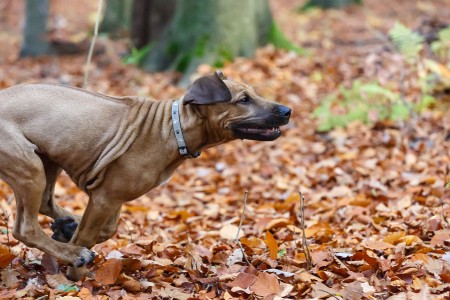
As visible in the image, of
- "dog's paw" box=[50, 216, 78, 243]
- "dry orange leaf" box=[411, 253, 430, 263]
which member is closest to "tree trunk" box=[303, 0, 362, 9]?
"dry orange leaf" box=[411, 253, 430, 263]

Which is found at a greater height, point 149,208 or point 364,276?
point 364,276

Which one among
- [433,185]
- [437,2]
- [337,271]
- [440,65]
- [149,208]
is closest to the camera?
[337,271]

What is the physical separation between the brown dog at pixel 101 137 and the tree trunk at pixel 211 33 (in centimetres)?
748

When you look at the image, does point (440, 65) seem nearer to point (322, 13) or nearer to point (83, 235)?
point (83, 235)

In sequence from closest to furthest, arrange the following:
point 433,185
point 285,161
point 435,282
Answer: point 435,282, point 433,185, point 285,161

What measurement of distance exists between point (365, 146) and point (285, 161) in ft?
3.94

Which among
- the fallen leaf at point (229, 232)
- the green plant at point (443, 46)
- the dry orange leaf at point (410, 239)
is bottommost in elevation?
the fallen leaf at point (229, 232)

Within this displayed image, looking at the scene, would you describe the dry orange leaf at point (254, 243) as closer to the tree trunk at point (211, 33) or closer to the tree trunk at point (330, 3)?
the tree trunk at point (211, 33)

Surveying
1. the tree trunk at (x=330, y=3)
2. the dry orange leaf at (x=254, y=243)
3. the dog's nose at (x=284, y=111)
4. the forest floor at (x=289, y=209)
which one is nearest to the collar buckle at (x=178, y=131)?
the dog's nose at (x=284, y=111)

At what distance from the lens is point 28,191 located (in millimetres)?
5008

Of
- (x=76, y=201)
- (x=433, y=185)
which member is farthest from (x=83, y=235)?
(x=433, y=185)

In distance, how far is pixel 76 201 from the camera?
332 inches

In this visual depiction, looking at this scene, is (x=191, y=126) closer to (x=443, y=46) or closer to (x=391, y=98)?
(x=391, y=98)

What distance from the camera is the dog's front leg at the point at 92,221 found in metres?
5.16
